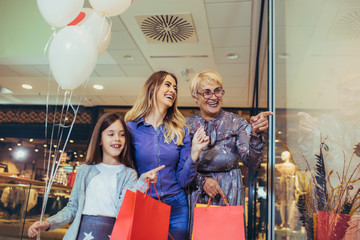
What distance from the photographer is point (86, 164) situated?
159 centimetres

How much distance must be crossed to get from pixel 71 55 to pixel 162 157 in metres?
0.81

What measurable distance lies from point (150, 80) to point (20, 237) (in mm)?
2301

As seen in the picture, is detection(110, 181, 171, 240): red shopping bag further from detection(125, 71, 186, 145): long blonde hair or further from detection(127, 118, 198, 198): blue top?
detection(125, 71, 186, 145): long blonde hair

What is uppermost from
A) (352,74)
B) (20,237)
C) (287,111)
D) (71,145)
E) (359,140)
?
(71,145)

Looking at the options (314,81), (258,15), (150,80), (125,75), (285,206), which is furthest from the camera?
(125,75)

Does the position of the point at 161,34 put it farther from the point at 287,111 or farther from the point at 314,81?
the point at 314,81

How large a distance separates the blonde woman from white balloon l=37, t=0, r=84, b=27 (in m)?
0.68

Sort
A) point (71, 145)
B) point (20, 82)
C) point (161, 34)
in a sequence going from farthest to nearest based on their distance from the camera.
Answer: point (71, 145)
point (20, 82)
point (161, 34)

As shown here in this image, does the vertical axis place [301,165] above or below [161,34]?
below

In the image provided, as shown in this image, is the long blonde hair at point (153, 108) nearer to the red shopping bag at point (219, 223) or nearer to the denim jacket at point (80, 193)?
the denim jacket at point (80, 193)

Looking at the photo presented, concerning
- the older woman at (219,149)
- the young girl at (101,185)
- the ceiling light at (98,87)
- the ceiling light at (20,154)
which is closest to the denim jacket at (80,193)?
the young girl at (101,185)

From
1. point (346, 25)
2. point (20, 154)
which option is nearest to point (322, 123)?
point (346, 25)

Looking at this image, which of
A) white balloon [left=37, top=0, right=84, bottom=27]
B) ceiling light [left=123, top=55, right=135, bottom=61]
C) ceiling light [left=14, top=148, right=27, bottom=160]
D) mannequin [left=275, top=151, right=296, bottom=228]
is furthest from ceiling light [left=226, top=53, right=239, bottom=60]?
ceiling light [left=14, top=148, right=27, bottom=160]

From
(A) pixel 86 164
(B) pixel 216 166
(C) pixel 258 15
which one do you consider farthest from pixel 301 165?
(C) pixel 258 15
